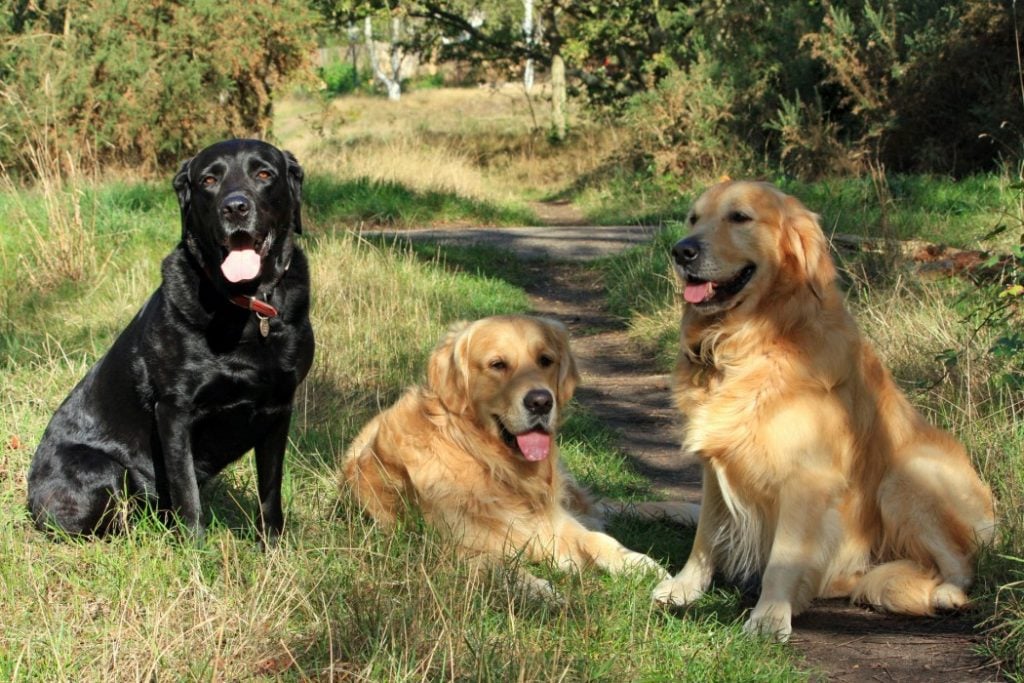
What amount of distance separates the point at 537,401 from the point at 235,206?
134cm

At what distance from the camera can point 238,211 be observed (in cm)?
398

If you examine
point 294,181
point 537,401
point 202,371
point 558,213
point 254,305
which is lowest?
point 558,213

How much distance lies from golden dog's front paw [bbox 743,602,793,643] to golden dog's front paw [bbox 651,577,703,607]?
345mm

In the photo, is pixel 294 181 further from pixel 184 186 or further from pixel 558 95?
pixel 558 95

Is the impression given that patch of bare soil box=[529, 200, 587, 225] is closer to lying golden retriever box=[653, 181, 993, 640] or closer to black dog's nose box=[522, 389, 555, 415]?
black dog's nose box=[522, 389, 555, 415]

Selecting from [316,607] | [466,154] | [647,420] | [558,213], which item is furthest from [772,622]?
[466,154]

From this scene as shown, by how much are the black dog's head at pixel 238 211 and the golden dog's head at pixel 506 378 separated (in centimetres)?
80

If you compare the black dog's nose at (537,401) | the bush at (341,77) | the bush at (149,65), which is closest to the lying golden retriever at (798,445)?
the black dog's nose at (537,401)

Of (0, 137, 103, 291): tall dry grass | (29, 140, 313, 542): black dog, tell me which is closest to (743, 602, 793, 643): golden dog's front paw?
(29, 140, 313, 542): black dog

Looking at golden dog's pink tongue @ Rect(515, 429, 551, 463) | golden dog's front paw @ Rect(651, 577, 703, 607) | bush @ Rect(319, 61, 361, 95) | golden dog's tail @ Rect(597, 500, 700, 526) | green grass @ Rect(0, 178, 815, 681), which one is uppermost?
golden dog's pink tongue @ Rect(515, 429, 551, 463)

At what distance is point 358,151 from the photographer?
19469 mm

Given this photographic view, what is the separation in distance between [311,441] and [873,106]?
36.4ft

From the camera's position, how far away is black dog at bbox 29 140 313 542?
399 centimetres

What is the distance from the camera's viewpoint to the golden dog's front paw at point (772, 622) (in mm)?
3691
